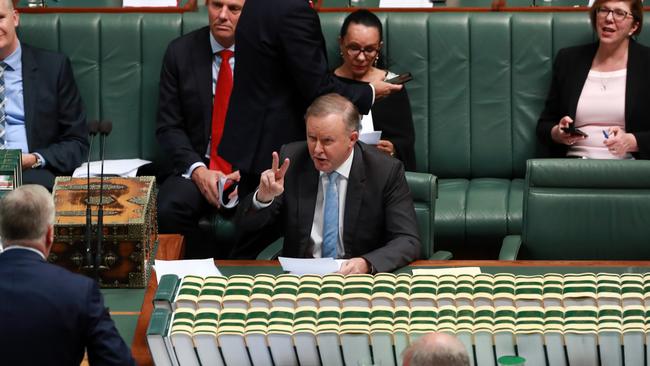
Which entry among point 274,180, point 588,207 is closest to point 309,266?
point 274,180

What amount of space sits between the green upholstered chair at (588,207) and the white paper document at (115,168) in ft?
6.24

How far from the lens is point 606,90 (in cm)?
565

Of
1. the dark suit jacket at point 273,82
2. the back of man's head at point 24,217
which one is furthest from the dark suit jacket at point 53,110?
the back of man's head at point 24,217

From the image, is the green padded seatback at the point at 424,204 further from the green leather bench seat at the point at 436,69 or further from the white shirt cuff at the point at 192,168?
the green leather bench seat at the point at 436,69

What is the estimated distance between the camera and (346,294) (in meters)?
3.37

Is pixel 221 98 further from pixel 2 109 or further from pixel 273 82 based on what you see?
pixel 2 109

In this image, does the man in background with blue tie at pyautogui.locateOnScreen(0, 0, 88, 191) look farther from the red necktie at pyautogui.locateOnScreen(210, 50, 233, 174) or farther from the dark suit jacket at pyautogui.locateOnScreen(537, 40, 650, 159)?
the dark suit jacket at pyautogui.locateOnScreen(537, 40, 650, 159)

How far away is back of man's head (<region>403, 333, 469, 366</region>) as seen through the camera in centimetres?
239

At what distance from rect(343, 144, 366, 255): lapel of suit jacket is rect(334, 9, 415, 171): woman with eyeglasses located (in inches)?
45.5

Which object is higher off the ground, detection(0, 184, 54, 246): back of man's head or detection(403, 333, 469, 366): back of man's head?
detection(0, 184, 54, 246): back of man's head

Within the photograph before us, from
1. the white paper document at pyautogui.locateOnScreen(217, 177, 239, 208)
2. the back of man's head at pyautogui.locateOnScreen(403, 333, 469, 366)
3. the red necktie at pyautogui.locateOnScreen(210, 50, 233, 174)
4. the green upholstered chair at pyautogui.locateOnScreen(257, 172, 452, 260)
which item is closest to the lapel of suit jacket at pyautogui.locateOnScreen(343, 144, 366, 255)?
the green upholstered chair at pyautogui.locateOnScreen(257, 172, 452, 260)

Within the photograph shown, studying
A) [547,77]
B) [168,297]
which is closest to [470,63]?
[547,77]

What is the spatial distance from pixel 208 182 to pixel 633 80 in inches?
72.8

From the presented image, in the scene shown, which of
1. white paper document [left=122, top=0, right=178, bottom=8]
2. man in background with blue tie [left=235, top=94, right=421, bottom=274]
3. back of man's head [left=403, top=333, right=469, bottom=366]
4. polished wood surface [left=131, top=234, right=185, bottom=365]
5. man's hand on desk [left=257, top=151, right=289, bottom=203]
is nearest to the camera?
back of man's head [left=403, top=333, right=469, bottom=366]
